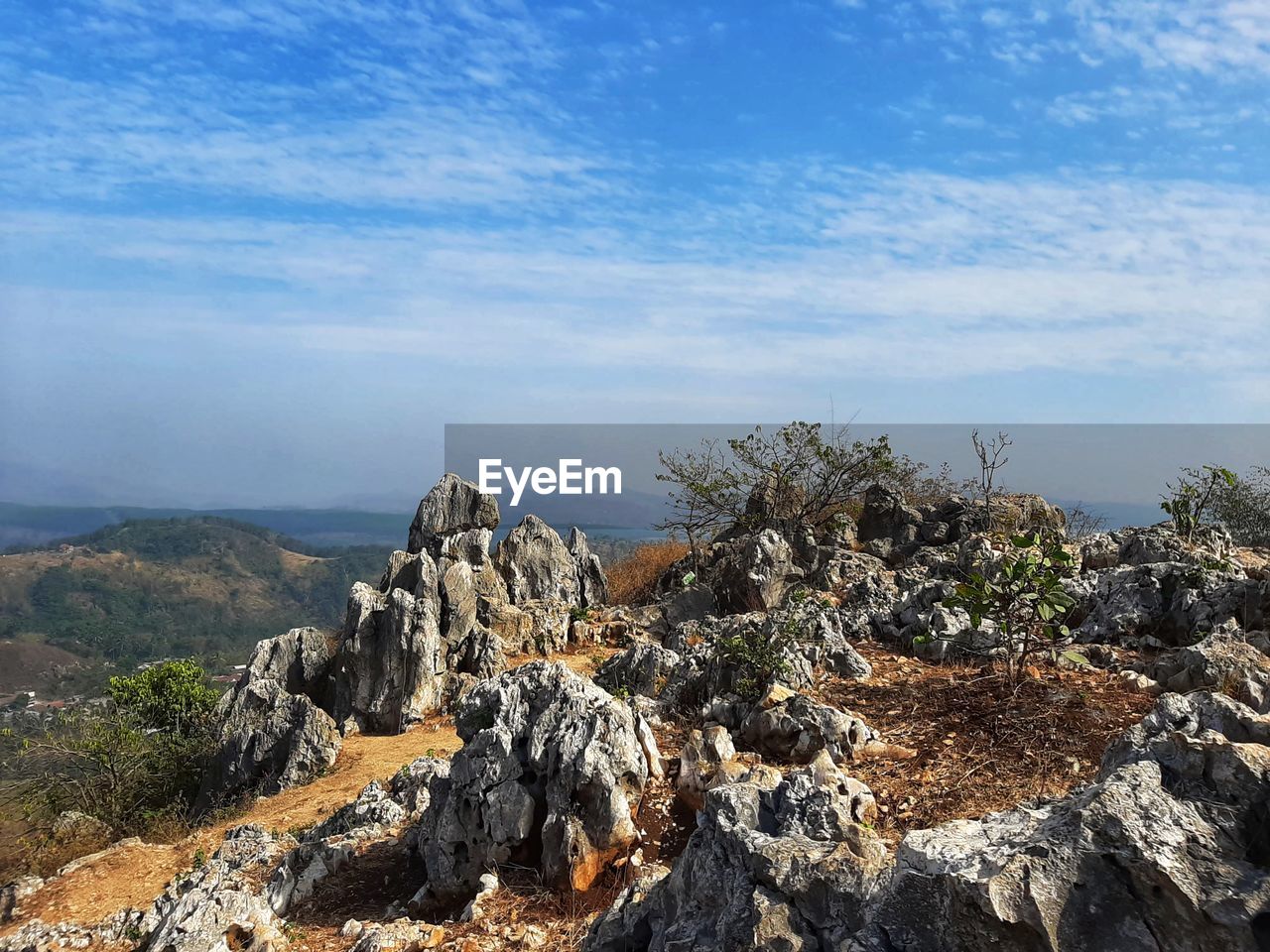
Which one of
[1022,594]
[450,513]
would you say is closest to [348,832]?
[1022,594]

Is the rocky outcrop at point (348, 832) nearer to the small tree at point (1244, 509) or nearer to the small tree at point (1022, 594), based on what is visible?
the small tree at point (1022, 594)

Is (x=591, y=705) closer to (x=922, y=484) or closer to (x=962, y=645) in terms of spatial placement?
(x=962, y=645)

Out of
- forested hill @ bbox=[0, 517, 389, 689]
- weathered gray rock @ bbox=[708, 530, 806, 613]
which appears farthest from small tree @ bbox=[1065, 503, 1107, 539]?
forested hill @ bbox=[0, 517, 389, 689]

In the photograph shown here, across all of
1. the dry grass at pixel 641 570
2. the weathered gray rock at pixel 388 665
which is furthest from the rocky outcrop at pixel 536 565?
the weathered gray rock at pixel 388 665

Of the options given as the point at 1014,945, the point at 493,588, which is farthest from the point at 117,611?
the point at 1014,945

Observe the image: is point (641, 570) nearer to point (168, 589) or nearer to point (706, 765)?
point (706, 765)
